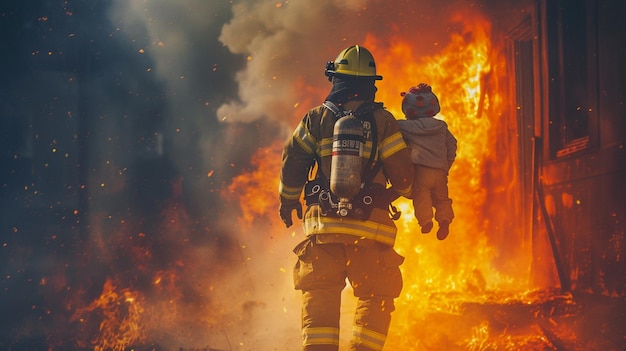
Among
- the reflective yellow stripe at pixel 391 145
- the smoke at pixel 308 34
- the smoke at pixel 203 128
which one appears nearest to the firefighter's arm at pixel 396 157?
the reflective yellow stripe at pixel 391 145

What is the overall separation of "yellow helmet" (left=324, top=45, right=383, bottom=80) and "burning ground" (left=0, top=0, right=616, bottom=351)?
3080mm

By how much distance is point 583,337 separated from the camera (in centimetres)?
591

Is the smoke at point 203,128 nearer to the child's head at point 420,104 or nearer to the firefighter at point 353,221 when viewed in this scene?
the firefighter at point 353,221

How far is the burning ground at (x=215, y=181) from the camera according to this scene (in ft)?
26.8

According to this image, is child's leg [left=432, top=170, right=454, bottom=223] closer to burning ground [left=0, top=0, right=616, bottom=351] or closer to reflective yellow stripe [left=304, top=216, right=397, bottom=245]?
reflective yellow stripe [left=304, top=216, right=397, bottom=245]

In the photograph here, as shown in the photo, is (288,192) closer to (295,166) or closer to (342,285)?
(295,166)

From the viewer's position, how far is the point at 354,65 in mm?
4172

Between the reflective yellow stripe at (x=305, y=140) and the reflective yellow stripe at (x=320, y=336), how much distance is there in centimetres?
110

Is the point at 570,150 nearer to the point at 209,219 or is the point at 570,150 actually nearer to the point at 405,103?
the point at 405,103

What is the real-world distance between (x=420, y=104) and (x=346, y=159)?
765mm

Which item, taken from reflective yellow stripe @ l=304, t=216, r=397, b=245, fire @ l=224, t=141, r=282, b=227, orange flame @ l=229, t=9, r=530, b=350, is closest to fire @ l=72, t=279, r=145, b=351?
fire @ l=224, t=141, r=282, b=227

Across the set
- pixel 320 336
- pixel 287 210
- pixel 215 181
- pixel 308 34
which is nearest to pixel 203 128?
pixel 215 181

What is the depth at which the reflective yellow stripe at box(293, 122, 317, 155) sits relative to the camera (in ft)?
13.8

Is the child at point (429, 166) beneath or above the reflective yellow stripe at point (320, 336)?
above
